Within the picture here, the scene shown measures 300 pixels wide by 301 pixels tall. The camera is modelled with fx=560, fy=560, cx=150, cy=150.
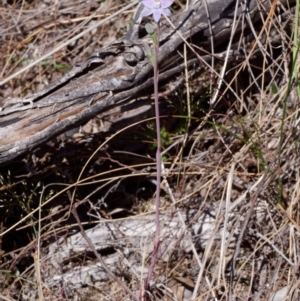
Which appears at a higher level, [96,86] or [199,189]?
[96,86]

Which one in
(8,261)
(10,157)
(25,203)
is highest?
(10,157)

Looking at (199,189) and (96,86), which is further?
(199,189)

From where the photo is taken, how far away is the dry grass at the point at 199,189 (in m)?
1.99

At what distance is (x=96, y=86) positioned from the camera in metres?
1.94

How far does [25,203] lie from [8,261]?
0.22 m

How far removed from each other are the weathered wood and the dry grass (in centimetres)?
17

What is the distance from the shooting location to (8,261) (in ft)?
6.91

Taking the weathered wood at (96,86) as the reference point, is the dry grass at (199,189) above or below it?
below

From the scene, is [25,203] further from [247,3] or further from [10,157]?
[247,3]

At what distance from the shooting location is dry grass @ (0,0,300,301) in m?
1.99

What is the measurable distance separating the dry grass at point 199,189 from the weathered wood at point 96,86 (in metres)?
0.17

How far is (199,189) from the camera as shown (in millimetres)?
2123

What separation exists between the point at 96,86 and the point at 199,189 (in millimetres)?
556

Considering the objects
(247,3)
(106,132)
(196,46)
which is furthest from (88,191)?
(247,3)
